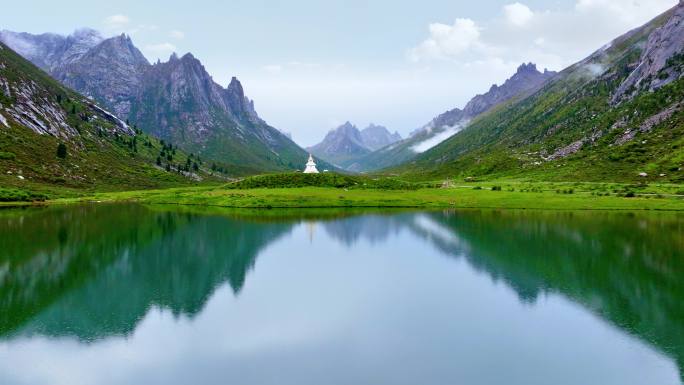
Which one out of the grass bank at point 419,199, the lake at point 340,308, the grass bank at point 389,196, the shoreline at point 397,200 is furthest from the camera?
the grass bank at point 389,196

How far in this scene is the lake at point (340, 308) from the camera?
29812 millimetres

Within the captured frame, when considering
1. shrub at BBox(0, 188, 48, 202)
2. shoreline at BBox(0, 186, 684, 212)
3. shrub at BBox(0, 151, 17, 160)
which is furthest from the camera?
shrub at BBox(0, 151, 17, 160)

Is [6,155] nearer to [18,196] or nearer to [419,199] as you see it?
[18,196]

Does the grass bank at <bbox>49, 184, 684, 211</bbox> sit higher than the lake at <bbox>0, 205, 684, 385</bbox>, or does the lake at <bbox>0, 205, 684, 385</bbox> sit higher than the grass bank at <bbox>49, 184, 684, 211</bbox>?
the grass bank at <bbox>49, 184, 684, 211</bbox>

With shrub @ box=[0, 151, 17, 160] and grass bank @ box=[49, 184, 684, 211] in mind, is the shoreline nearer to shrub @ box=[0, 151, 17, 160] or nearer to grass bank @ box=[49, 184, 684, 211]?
grass bank @ box=[49, 184, 684, 211]

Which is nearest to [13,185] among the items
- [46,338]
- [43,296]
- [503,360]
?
[43,296]

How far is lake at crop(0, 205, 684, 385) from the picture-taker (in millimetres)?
29812

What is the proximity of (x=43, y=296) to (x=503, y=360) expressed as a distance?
41054mm

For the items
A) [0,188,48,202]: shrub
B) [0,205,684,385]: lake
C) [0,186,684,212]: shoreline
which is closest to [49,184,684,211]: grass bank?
[0,186,684,212]: shoreline

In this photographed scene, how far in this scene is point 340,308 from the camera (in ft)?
142

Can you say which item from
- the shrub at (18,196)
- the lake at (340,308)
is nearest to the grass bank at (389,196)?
the shrub at (18,196)

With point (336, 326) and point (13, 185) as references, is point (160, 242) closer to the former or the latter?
point (336, 326)

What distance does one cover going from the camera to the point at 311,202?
5384 inches

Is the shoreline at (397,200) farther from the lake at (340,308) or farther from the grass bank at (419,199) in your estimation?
the lake at (340,308)
